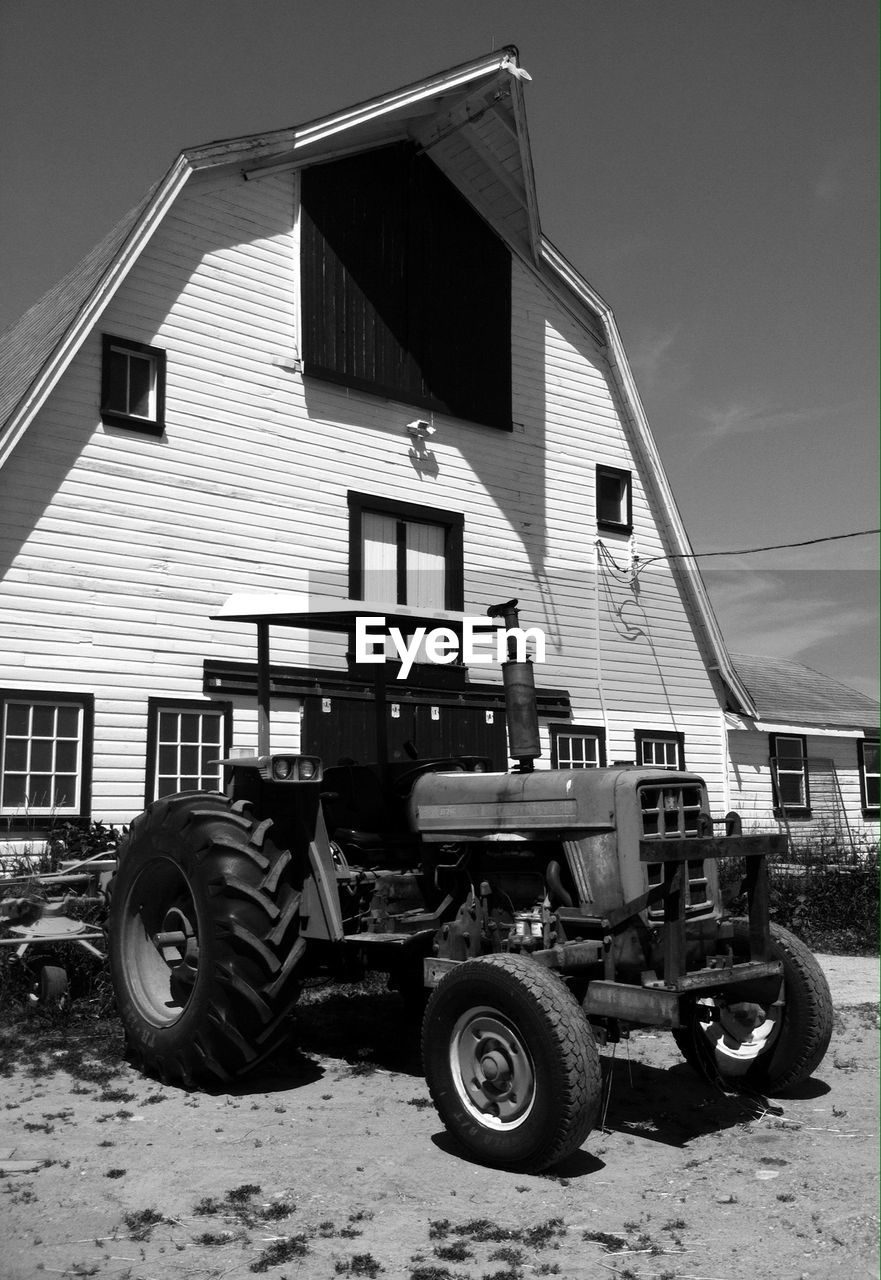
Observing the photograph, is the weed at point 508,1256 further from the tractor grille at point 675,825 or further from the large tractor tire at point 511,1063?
the tractor grille at point 675,825

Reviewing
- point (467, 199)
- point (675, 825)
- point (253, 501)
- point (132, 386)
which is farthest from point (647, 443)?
point (675, 825)

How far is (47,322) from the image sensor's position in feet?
44.3

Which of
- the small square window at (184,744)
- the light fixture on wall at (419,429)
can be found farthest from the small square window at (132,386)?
the light fixture on wall at (419,429)

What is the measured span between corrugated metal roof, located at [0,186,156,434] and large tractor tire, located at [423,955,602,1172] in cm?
760

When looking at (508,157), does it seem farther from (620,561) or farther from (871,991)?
(871,991)

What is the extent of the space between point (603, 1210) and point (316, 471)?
10089 millimetres

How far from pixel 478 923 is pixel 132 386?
807 centimetres

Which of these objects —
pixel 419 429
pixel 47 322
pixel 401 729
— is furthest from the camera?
pixel 419 429

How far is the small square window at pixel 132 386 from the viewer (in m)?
12.0

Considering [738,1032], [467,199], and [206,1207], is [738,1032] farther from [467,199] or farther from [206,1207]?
[467,199]

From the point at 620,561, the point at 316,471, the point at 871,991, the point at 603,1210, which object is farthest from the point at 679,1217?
the point at 620,561

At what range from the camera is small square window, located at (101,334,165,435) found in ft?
39.5

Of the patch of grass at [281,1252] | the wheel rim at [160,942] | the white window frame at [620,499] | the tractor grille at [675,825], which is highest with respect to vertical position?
the white window frame at [620,499]

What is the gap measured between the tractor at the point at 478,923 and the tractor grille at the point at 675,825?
1 centimetres
